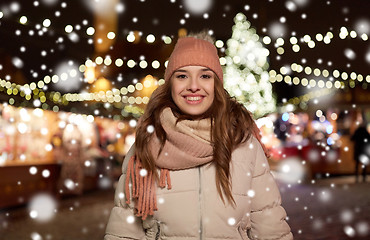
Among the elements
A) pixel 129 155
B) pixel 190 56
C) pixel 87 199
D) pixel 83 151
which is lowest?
pixel 87 199

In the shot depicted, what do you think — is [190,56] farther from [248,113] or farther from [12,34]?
[12,34]

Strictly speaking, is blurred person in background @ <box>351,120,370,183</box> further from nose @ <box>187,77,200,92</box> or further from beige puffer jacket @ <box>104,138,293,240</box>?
nose @ <box>187,77,200,92</box>

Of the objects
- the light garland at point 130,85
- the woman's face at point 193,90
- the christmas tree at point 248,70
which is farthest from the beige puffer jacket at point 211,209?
the christmas tree at point 248,70

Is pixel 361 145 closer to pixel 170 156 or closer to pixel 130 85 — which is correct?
pixel 130 85

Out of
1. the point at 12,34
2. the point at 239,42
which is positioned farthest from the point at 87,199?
the point at 239,42

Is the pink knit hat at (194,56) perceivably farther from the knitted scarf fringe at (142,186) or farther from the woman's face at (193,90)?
the knitted scarf fringe at (142,186)

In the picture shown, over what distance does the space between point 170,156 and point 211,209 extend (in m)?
0.29

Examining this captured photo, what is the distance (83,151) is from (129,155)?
36.0 feet

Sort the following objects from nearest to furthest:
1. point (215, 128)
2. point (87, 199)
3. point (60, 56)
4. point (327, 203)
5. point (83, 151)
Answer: point (215, 128) → point (327, 203) → point (87, 199) → point (83, 151) → point (60, 56)

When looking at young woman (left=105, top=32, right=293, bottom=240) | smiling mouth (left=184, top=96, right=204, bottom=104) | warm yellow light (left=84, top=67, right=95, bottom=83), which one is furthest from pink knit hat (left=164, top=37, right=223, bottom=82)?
warm yellow light (left=84, top=67, right=95, bottom=83)

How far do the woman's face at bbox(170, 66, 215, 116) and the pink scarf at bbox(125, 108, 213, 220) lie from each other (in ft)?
0.21

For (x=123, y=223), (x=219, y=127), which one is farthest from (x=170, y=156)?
(x=123, y=223)

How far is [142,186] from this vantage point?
219 cm

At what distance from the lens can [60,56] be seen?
14148mm
